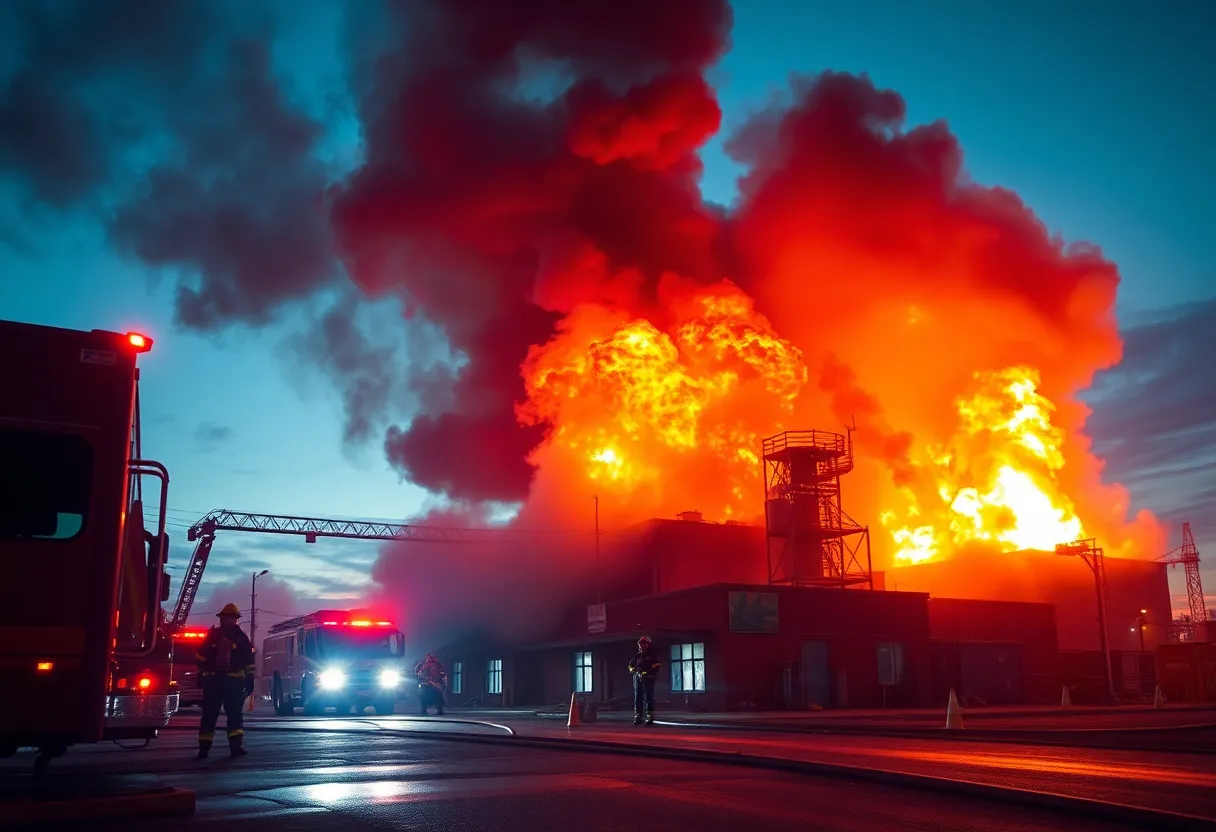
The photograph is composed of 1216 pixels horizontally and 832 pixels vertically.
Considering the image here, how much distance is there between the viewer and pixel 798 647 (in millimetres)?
39125

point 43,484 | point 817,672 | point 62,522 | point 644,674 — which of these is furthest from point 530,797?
point 817,672

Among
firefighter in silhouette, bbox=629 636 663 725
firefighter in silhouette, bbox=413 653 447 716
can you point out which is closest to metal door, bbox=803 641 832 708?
firefighter in silhouette, bbox=413 653 447 716

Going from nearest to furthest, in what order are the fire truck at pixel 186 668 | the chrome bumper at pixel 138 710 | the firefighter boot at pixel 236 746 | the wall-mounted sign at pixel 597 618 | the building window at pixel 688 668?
the chrome bumper at pixel 138 710
the firefighter boot at pixel 236 746
the fire truck at pixel 186 668
the building window at pixel 688 668
the wall-mounted sign at pixel 597 618

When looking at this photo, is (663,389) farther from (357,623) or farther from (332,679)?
(332,679)

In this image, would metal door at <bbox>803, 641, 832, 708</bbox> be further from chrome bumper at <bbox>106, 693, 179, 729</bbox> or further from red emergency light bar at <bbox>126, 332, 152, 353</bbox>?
red emergency light bar at <bbox>126, 332, 152, 353</bbox>

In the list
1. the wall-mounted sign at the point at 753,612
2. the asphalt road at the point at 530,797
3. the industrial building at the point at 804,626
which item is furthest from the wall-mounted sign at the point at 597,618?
the asphalt road at the point at 530,797

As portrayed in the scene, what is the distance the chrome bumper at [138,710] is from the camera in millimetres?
11781

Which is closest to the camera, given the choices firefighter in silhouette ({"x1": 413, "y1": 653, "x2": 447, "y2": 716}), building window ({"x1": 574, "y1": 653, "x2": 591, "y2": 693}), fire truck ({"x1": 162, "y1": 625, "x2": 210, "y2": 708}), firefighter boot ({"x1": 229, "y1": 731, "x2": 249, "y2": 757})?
firefighter boot ({"x1": 229, "y1": 731, "x2": 249, "y2": 757})

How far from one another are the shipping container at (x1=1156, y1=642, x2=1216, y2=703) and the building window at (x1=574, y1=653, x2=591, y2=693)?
2591 centimetres

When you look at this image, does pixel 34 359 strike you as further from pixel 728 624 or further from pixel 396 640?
pixel 728 624

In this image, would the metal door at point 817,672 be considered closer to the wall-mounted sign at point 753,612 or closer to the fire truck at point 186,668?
the wall-mounted sign at point 753,612

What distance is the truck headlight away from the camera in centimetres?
3244

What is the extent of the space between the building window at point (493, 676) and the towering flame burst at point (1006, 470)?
1228 inches

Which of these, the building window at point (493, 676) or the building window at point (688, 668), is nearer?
the building window at point (688, 668)
